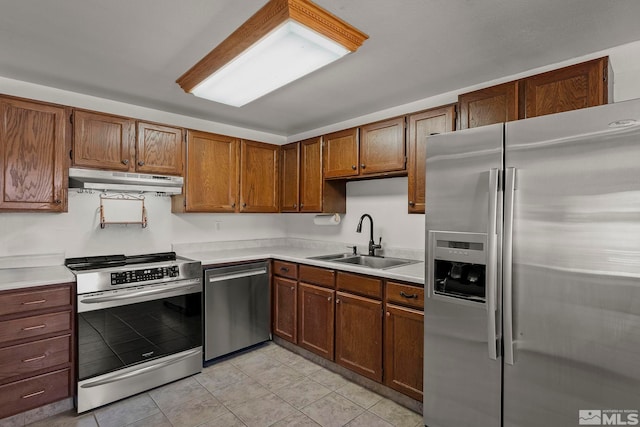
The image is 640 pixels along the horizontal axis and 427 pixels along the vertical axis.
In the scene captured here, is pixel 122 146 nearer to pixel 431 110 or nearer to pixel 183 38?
pixel 183 38

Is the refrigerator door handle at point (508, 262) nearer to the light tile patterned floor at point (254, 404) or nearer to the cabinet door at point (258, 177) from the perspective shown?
the light tile patterned floor at point (254, 404)

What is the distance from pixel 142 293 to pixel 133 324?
0.78 feet

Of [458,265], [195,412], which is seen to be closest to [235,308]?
[195,412]

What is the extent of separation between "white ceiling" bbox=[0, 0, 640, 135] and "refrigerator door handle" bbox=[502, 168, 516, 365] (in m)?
0.89

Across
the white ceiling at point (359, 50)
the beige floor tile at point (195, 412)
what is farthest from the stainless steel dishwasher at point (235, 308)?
the white ceiling at point (359, 50)

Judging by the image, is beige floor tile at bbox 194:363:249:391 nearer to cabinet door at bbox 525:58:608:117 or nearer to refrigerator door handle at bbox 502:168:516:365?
refrigerator door handle at bbox 502:168:516:365

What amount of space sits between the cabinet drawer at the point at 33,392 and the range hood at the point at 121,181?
1375 millimetres

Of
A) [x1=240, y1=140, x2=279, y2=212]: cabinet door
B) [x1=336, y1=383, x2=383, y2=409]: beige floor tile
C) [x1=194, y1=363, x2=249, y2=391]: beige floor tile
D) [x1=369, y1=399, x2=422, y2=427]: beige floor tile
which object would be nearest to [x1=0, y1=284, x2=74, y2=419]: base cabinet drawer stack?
[x1=194, y1=363, x2=249, y2=391]: beige floor tile

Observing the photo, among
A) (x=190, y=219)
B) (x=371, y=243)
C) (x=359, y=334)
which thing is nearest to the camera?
(x=359, y=334)

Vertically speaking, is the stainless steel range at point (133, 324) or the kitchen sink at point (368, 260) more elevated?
the kitchen sink at point (368, 260)

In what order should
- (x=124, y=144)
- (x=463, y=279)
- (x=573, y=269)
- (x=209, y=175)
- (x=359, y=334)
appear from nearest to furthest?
(x=573, y=269) < (x=463, y=279) < (x=359, y=334) < (x=124, y=144) < (x=209, y=175)

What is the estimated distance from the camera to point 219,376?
286 cm

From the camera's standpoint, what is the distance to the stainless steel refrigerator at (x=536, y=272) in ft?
4.55

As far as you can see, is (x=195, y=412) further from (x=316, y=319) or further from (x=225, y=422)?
(x=316, y=319)
